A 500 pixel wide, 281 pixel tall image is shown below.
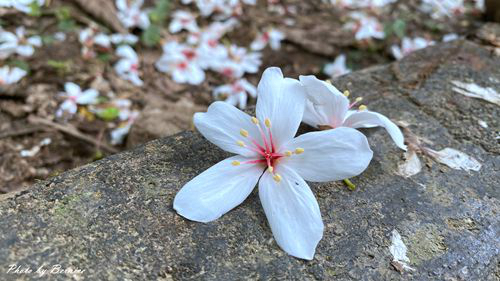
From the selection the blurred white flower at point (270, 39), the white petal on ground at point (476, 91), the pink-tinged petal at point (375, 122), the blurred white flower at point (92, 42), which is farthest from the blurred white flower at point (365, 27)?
the pink-tinged petal at point (375, 122)

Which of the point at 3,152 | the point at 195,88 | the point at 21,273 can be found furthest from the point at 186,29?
the point at 21,273

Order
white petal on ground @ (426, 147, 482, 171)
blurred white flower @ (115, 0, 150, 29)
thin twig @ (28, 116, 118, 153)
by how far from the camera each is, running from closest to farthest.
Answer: white petal on ground @ (426, 147, 482, 171) → thin twig @ (28, 116, 118, 153) → blurred white flower @ (115, 0, 150, 29)

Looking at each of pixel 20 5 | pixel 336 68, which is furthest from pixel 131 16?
pixel 336 68

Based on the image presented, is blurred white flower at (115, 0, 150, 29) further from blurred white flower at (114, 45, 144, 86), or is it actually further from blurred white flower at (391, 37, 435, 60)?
blurred white flower at (391, 37, 435, 60)

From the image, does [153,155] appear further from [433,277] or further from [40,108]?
[40,108]

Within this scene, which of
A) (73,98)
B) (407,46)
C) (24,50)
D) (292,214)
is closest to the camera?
(292,214)

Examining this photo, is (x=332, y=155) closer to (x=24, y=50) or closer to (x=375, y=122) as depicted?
(x=375, y=122)

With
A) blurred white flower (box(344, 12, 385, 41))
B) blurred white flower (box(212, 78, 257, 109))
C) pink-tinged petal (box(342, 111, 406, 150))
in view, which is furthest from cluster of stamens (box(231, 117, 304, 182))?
blurred white flower (box(344, 12, 385, 41))
